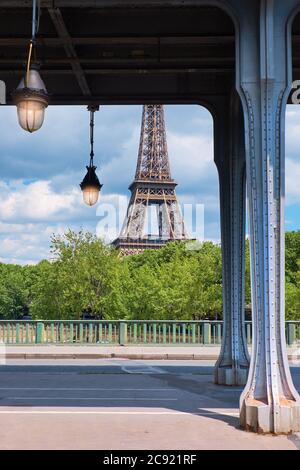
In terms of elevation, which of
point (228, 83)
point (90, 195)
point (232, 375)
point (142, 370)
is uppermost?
point (228, 83)

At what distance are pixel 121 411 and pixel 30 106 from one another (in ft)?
16.8

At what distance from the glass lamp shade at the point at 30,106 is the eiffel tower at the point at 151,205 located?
3205 inches

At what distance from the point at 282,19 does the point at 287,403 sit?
5417 millimetres

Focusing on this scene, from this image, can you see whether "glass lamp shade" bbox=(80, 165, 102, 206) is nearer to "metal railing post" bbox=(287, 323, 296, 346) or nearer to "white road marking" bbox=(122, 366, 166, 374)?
"white road marking" bbox=(122, 366, 166, 374)

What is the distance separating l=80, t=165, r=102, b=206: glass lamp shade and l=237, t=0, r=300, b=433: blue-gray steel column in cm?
459

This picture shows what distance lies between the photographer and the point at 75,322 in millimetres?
22453

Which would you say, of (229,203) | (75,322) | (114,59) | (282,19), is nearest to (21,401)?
(229,203)

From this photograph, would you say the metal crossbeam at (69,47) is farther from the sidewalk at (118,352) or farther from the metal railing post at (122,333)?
the metal railing post at (122,333)

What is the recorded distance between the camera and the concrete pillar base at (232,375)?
40.2 ft

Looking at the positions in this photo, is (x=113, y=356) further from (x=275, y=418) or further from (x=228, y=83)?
(x=275, y=418)

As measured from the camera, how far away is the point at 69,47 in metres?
10.6

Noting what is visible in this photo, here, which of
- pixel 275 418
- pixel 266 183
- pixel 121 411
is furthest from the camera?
pixel 121 411

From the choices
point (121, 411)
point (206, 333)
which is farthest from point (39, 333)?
point (121, 411)

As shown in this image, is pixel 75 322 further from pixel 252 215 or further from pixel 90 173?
pixel 252 215
